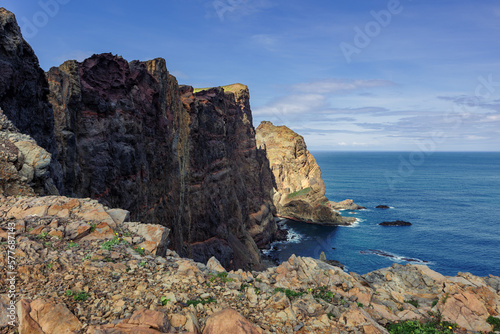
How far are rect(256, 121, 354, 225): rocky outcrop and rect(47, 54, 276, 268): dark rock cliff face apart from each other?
4930 centimetres

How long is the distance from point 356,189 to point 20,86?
166230mm

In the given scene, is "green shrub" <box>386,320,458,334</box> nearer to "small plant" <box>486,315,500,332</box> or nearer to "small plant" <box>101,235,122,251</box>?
"small plant" <box>486,315,500,332</box>

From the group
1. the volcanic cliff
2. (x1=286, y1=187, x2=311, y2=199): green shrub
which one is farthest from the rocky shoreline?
(x1=286, y1=187, x2=311, y2=199): green shrub

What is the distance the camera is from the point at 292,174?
12369 centimetres

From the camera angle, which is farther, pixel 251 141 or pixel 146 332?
pixel 251 141

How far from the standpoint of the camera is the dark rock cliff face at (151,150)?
29.5 metres

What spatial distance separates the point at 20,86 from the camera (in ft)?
65.9

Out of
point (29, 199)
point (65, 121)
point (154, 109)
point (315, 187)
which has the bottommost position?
point (315, 187)

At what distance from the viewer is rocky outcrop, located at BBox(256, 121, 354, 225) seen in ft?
370

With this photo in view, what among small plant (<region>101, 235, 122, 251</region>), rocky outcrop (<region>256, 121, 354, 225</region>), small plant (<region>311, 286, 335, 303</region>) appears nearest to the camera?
small plant (<region>101, 235, 122, 251</region>)

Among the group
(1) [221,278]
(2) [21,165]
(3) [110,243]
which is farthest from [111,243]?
(2) [21,165]

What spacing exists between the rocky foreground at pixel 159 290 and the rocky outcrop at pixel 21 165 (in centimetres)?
136

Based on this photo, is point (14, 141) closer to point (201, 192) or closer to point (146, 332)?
point (146, 332)


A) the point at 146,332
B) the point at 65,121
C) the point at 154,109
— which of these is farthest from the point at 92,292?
the point at 154,109
